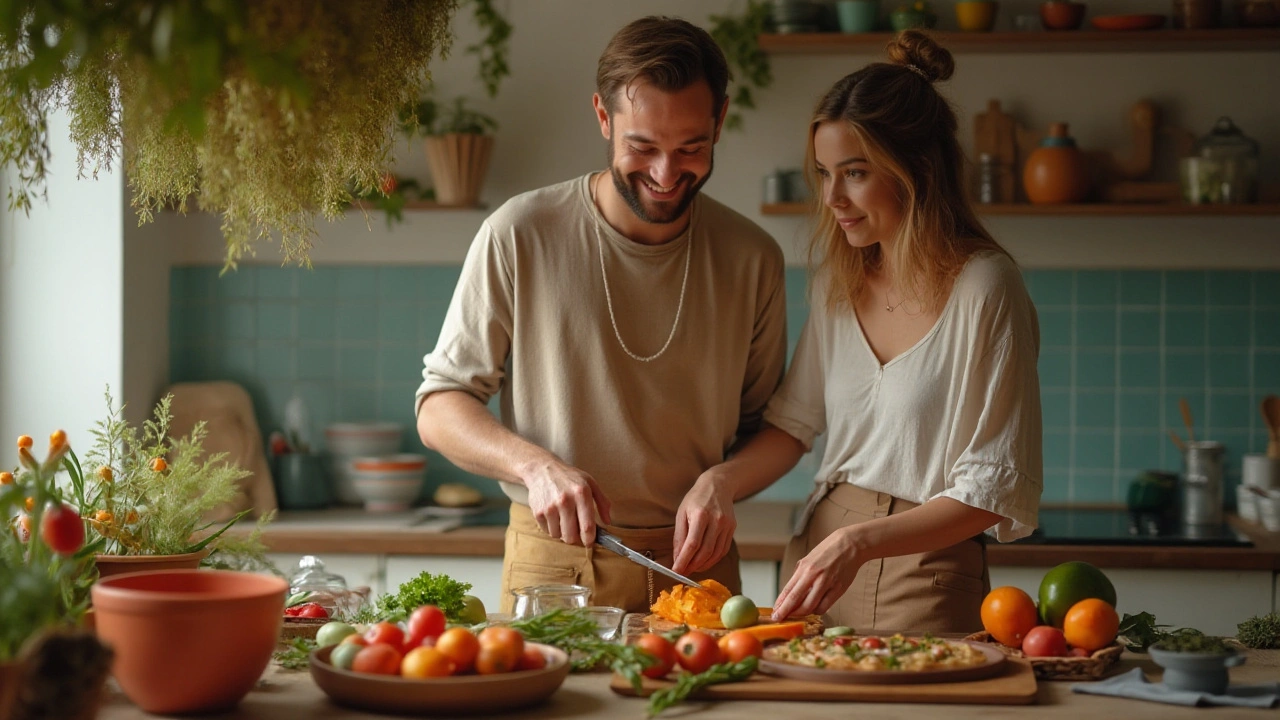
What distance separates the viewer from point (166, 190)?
1738 millimetres

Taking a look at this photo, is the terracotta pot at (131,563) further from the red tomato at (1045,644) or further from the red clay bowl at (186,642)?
the red tomato at (1045,644)

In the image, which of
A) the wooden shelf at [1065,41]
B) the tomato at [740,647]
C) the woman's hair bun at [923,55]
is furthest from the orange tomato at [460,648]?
the wooden shelf at [1065,41]

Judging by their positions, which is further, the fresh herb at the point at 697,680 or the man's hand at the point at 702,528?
the man's hand at the point at 702,528

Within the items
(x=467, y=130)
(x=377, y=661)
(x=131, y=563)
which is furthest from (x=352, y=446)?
(x=377, y=661)

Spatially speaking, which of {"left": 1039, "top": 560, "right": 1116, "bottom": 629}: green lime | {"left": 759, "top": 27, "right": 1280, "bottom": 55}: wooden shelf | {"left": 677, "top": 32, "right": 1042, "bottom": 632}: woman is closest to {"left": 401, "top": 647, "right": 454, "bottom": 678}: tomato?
{"left": 677, "top": 32, "right": 1042, "bottom": 632}: woman

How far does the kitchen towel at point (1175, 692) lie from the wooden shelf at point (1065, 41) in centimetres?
224

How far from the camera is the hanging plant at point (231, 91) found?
1.23 meters

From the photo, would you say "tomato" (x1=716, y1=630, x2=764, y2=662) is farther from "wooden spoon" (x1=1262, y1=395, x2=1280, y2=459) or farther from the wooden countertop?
"wooden spoon" (x1=1262, y1=395, x2=1280, y2=459)

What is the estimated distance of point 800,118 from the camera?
362cm

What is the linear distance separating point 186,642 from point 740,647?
1.92 feet

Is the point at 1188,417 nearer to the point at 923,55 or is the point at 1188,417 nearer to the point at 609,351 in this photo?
the point at 923,55

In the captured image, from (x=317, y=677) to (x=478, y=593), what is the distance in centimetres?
175

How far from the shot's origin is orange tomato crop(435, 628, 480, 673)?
4.38 ft

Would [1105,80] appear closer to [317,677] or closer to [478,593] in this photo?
[478,593]
